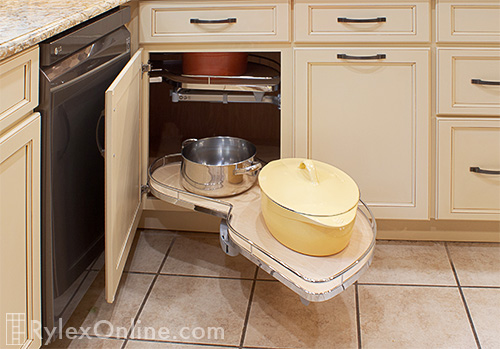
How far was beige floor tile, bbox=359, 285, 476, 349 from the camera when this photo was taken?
1555 millimetres

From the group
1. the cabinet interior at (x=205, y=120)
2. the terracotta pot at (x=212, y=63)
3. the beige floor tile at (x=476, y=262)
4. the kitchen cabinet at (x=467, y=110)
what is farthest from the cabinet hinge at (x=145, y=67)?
the beige floor tile at (x=476, y=262)

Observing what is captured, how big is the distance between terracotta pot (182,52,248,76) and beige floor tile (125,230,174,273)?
67 cm

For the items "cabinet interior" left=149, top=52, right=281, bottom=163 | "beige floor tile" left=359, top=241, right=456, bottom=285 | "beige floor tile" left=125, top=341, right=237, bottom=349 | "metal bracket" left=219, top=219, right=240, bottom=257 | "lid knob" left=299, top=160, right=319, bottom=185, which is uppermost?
"cabinet interior" left=149, top=52, right=281, bottom=163

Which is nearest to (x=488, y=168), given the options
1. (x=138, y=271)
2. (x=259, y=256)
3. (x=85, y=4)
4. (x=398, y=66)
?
(x=398, y=66)

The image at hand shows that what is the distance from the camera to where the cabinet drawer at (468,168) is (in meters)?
1.90

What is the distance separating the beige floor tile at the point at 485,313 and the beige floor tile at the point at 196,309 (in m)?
0.72

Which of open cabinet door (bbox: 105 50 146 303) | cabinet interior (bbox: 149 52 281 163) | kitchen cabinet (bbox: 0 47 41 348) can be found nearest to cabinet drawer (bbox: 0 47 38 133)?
kitchen cabinet (bbox: 0 47 41 348)

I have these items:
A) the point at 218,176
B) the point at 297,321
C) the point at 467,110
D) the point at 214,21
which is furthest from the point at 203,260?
the point at 467,110

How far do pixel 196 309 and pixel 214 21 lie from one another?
98 centimetres

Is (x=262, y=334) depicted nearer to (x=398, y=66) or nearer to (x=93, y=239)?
(x=93, y=239)

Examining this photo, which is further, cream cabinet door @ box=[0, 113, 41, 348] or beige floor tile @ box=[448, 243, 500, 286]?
beige floor tile @ box=[448, 243, 500, 286]

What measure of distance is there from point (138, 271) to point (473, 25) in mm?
1462

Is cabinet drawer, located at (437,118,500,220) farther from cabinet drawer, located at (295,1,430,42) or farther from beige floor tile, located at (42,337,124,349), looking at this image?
beige floor tile, located at (42,337,124,349)

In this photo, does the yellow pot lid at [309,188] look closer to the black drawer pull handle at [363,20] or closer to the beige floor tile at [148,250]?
the black drawer pull handle at [363,20]
